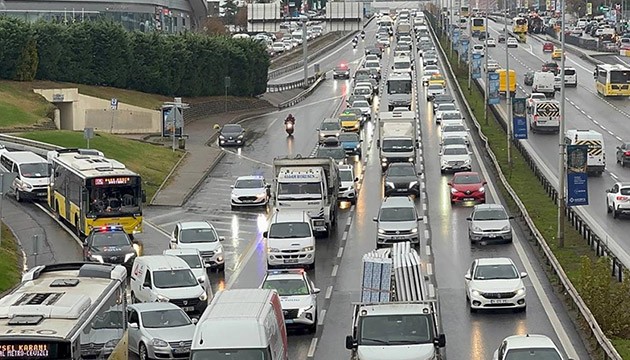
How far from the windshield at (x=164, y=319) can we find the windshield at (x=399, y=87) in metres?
65.0

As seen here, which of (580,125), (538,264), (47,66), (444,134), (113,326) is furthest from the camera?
(47,66)

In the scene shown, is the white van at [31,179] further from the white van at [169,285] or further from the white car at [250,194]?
the white van at [169,285]

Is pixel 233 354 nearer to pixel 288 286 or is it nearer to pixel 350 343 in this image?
pixel 350 343

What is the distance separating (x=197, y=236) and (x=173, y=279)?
27.2 feet

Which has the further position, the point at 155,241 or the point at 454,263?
the point at 155,241

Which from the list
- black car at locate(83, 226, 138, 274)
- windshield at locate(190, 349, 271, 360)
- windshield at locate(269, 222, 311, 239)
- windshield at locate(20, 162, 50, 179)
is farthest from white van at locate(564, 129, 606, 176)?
windshield at locate(190, 349, 271, 360)

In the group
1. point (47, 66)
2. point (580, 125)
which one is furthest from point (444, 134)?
point (47, 66)

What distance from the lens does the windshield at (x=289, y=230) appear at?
45.5 meters

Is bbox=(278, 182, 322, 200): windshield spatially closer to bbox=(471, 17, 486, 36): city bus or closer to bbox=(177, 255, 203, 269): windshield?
bbox=(177, 255, 203, 269): windshield

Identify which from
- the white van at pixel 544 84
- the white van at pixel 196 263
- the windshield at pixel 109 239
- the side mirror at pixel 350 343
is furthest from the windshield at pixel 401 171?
the white van at pixel 544 84

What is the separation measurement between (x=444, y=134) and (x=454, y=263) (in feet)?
94.0

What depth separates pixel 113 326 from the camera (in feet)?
84.0

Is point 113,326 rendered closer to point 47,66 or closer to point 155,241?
point 155,241

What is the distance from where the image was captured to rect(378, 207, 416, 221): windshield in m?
49.1
